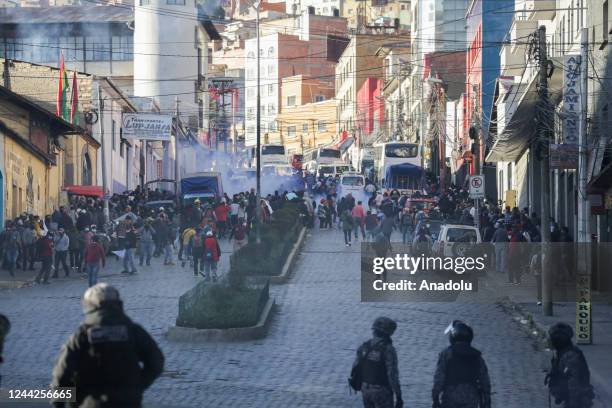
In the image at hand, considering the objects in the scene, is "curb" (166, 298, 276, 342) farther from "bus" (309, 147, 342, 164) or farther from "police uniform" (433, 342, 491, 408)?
"bus" (309, 147, 342, 164)

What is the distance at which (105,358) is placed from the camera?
8.02m

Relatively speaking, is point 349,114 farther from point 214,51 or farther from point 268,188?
point 214,51

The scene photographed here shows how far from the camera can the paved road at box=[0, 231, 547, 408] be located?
16.5 m

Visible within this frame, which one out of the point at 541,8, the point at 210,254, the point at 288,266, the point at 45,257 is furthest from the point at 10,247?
the point at 541,8

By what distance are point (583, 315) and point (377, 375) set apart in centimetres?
981

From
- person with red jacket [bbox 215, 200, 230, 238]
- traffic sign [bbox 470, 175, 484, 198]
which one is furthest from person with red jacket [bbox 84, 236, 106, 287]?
person with red jacket [bbox 215, 200, 230, 238]

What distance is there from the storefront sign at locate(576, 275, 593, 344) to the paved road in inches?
32.2

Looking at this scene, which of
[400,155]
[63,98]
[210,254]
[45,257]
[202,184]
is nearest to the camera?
[45,257]

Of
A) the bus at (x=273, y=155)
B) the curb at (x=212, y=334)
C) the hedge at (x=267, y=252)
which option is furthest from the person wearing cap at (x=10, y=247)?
the bus at (x=273, y=155)

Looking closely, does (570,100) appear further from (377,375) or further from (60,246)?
(377,375)

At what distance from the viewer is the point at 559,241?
30.8 m

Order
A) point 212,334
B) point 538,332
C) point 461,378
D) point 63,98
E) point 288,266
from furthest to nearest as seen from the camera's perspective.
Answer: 1. point 63,98
2. point 288,266
3. point 538,332
4. point 212,334
5. point 461,378

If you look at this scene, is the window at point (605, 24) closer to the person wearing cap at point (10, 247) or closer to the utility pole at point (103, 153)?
the person wearing cap at point (10, 247)

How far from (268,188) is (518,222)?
42878 mm
